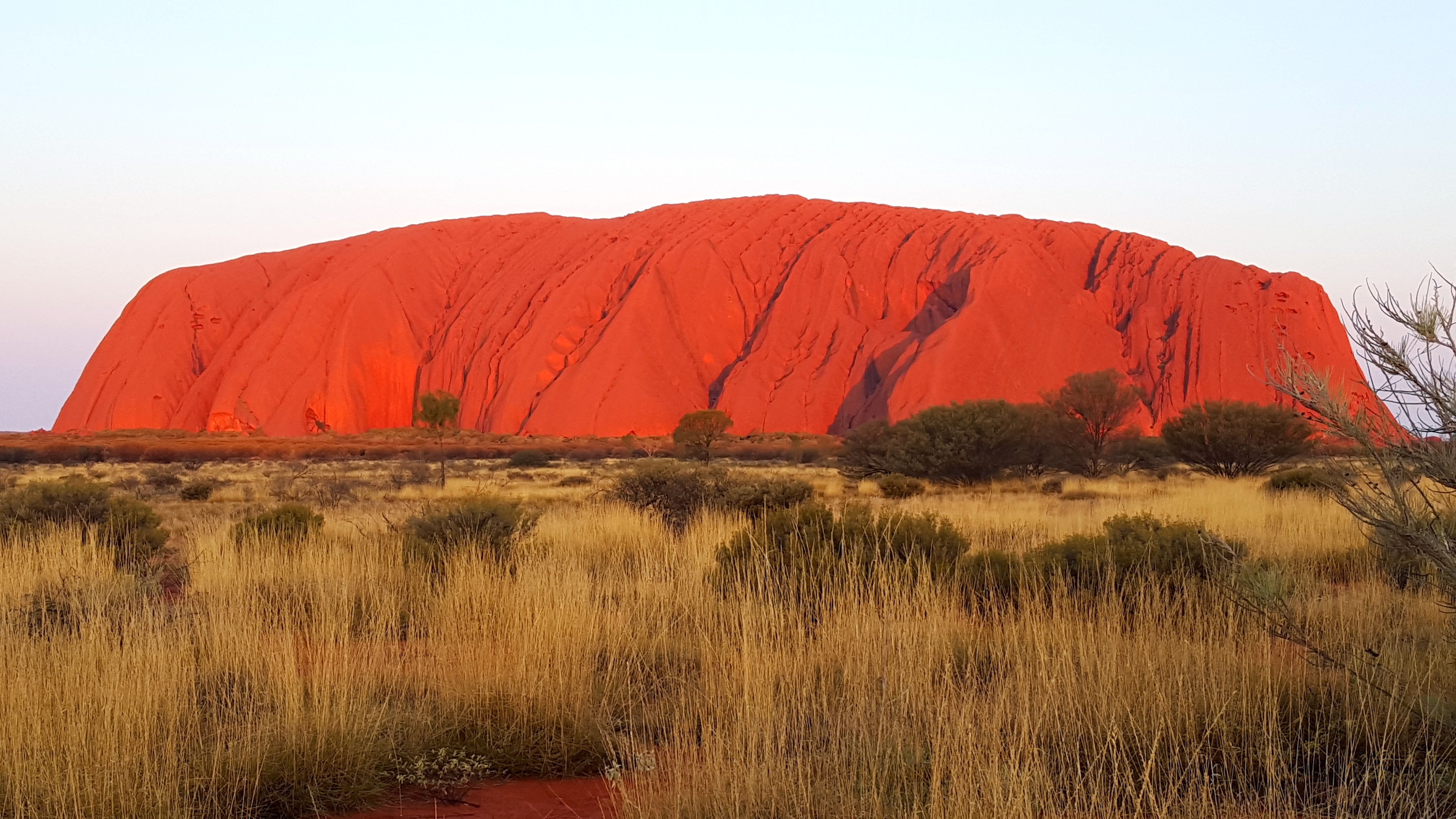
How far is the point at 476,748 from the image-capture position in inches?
176

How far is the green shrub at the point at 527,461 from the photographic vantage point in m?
35.8

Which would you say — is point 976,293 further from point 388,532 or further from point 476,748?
point 476,748

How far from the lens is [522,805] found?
13.0 ft

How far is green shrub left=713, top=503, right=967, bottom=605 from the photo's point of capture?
690 cm

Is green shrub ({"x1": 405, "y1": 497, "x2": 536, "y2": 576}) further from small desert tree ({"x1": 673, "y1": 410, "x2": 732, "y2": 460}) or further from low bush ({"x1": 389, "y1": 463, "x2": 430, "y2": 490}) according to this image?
small desert tree ({"x1": 673, "y1": 410, "x2": 732, "y2": 460})

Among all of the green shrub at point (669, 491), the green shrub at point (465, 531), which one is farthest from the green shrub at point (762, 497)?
the green shrub at point (465, 531)

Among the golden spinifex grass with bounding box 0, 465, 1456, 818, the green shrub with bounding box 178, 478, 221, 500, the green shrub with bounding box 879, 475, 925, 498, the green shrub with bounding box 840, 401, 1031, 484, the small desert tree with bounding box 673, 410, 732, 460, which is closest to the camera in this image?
the golden spinifex grass with bounding box 0, 465, 1456, 818

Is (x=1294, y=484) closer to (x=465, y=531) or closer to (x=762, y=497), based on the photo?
(x=762, y=497)

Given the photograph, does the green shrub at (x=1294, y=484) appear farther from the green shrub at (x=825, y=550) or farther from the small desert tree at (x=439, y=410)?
the small desert tree at (x=439, y=410)

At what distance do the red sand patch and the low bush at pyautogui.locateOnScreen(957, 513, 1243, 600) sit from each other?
3513 millimetres

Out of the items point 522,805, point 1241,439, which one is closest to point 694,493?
point 522,805

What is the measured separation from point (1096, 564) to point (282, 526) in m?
8.41

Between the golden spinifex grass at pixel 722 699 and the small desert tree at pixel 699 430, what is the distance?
108 ft

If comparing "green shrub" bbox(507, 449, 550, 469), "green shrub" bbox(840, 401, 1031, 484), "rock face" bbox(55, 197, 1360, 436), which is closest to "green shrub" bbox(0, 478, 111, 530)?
"green shrub" bbox(840, 401, 1031, 484)
